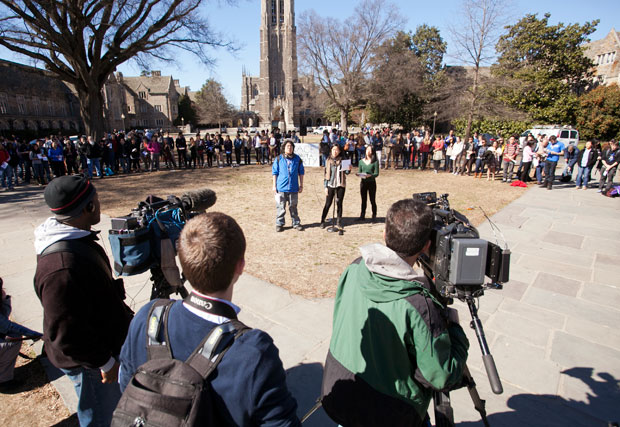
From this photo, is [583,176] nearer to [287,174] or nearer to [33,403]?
[287,174]

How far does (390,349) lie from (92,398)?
2022mm

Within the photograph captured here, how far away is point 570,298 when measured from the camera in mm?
4594

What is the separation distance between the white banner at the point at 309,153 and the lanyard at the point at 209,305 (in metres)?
16.1

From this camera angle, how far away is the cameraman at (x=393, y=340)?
4.82 feet

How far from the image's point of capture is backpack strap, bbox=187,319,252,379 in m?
1.03

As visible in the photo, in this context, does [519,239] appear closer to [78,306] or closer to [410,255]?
[410,255]

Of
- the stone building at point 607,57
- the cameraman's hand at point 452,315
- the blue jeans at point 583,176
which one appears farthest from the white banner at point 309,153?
the stone building at point 607,57

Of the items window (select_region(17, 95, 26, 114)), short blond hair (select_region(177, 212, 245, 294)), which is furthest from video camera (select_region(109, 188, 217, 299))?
window (select_region(17, 95, 26, 114))

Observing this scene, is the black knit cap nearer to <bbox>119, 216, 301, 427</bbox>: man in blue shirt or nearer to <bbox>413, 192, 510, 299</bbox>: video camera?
<bbox>119, 216, 301, 427</bbox>: man in blue shirt

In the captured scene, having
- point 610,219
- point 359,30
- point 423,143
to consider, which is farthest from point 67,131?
point 610,219

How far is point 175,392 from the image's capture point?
0.95m

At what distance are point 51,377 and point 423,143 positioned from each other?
17.2 metres

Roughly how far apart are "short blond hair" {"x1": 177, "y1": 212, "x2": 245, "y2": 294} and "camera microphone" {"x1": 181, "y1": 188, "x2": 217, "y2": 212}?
1396 millimetres

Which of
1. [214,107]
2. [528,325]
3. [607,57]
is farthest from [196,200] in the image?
[214,107]
